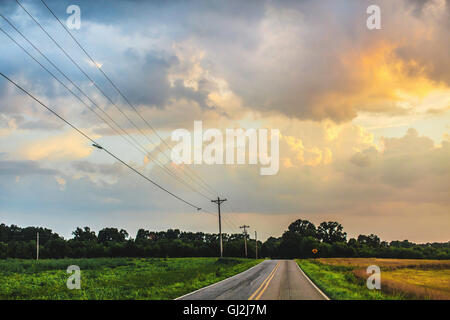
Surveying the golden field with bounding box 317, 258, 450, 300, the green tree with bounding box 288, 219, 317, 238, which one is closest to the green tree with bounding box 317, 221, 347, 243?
the green tree with bounding box 288, 219, 317, 238

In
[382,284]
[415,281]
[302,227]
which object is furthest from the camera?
[302,227]

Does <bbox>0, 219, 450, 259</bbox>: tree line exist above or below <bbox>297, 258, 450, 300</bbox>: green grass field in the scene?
below

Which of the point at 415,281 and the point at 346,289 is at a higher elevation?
the point at 346,289

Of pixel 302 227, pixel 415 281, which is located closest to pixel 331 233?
pixel 302 227

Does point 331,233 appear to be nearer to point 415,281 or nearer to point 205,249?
point 205,249

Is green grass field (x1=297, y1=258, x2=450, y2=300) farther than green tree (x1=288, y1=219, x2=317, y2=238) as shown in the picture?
No

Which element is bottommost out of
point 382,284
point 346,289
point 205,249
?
point 205,249

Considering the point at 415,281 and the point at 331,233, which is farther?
the point at 331,233

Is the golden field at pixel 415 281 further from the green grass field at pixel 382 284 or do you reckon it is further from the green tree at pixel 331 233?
the green tree at pixel 331 233

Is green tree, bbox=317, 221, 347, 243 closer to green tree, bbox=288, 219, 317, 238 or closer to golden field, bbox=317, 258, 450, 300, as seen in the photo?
green tree, bbox=288, 219, 317, 238

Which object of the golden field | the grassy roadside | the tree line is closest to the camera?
Answer: the grassy roadside

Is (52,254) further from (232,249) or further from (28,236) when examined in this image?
(232,249)
